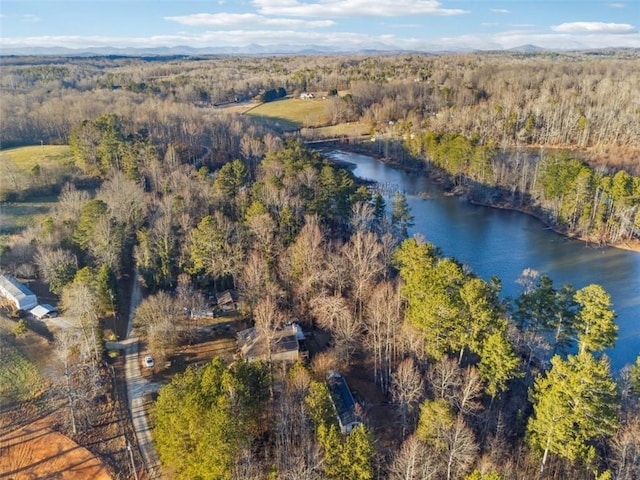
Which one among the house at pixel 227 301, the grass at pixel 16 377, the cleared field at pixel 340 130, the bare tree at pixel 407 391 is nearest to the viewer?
the bare tree at pixel 407 391

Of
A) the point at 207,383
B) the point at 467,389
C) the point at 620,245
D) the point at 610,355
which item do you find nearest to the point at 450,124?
the point at 620,245

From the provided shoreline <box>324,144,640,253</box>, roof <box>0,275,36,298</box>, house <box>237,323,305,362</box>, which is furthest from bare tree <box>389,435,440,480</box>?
shoreline <box>324,144,640,253</box>

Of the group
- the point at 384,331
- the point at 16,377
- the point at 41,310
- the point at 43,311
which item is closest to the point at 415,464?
the point at 384,331

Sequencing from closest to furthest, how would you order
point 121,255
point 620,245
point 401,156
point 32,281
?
point 32,281
point 121,255
point 620,245
point 401,156

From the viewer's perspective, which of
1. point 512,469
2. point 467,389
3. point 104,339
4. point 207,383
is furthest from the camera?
point 104,339

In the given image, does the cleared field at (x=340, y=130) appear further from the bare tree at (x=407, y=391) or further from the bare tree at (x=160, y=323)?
the bare tree at (x=407, y=391)

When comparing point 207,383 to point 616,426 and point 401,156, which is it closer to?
point 616,426

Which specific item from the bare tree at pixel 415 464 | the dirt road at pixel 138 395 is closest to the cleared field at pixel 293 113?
the dirt road at pixel 138 395
